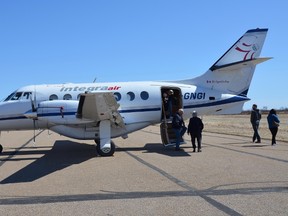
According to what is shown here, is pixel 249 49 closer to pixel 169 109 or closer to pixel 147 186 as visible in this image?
pixel 169 109

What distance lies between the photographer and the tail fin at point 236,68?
1819cm

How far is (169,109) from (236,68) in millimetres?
3923

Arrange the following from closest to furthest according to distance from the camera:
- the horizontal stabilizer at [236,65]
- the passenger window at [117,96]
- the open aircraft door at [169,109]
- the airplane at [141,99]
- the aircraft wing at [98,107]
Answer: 1. the aircraft wing at [98,107]
2. the airplane at [141,99]
3. the open aircraft door at [169,109]
4. the passenger window at [117,96]
5. the horizontal stabilizer at [236,65]

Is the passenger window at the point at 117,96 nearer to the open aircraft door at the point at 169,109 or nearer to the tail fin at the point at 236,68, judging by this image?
the open aircraft door at the point at 169,109

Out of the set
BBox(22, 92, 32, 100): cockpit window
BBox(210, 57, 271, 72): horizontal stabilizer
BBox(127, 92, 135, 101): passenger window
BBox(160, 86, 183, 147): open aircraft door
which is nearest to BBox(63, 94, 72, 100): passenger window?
BBox(22, 92, 32, 100): cockpit window

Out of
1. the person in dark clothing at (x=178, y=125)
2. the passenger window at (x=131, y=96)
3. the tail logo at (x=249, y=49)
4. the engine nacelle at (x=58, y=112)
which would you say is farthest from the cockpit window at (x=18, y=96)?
the tail logo at (x=249, y=49)

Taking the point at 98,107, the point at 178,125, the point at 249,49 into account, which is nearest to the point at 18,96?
the point at 98,107

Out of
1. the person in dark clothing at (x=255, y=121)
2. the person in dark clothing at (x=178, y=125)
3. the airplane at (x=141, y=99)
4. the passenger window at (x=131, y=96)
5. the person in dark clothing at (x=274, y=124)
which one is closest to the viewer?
the airplane at (x=141, y=99)

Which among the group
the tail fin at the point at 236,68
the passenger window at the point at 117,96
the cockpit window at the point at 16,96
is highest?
the tail fin at the point at 236,68

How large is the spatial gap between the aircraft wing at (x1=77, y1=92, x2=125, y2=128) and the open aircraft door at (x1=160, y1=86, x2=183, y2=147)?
231 cm

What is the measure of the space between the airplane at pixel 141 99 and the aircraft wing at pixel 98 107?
4 centimetres

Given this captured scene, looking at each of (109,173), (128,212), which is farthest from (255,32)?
(128,212)

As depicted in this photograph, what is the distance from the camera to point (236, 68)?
1814 centimetres

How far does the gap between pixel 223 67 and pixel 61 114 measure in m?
8.33
